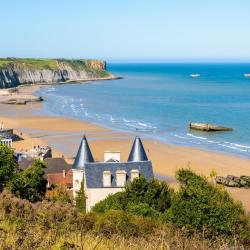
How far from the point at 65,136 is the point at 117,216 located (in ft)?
163

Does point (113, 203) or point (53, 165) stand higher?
point (113, 203)

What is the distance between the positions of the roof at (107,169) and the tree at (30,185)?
313 centimetres

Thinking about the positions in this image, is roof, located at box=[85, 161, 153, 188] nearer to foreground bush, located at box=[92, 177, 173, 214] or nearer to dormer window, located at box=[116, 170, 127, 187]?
dormer window, located at box=[116, 170, 127, 187]

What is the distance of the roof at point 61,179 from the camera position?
35.3 m

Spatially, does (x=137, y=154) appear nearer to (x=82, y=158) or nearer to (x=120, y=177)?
(x=82, y=158)

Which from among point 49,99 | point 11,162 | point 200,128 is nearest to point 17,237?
point 11,162

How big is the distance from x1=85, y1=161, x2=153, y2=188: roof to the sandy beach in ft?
29.3

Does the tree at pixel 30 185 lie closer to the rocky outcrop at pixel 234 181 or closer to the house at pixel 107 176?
the house at pixel 107 176

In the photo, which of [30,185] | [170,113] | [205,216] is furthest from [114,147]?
[205,216]

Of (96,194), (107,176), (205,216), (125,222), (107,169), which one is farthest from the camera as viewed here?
(107,169)

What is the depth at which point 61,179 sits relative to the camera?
3628cm

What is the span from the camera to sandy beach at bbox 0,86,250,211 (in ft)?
158

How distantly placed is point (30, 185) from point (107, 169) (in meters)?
4.49

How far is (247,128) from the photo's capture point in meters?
73.9
